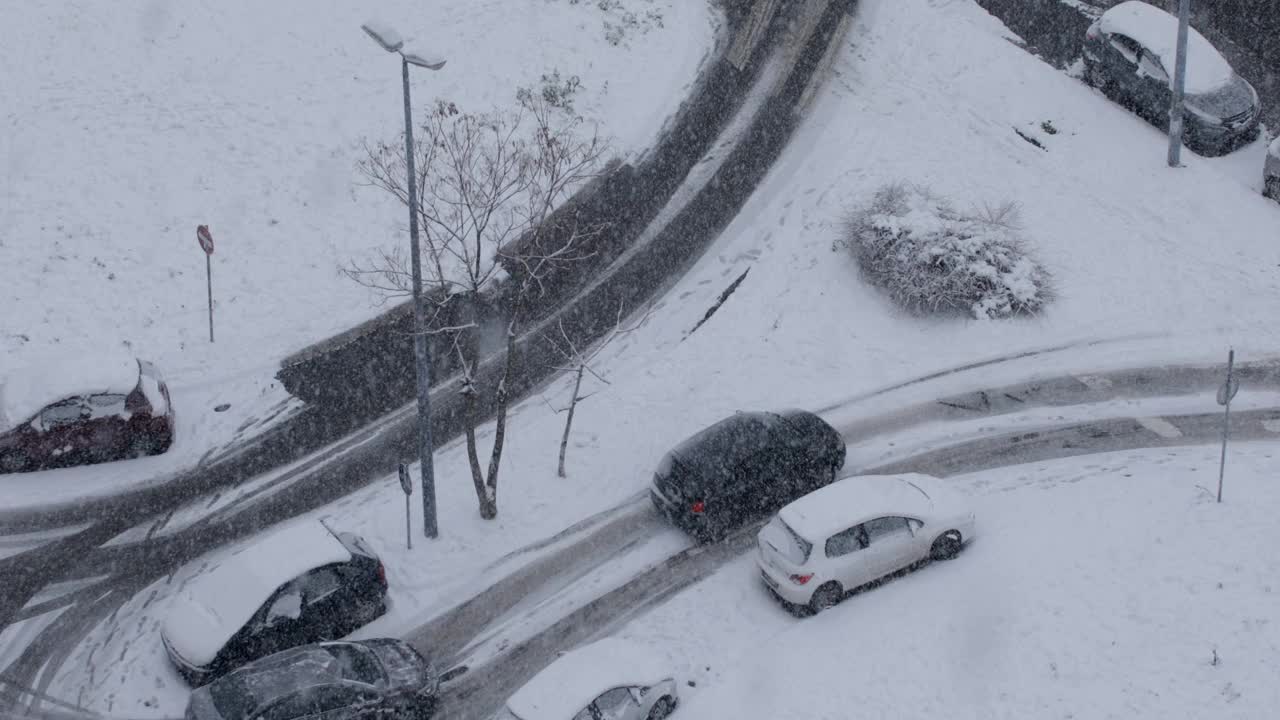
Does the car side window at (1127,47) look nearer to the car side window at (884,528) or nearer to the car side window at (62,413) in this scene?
the car side window at (884,528)

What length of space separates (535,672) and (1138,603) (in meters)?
7.75

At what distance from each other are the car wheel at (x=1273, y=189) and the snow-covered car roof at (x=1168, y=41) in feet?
8.86

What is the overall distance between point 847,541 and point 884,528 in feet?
1.92

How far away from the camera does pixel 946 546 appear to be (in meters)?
16.0

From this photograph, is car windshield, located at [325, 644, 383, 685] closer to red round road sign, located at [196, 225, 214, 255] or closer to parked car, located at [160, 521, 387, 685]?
parked car, located at [160, 521, 387, 685]

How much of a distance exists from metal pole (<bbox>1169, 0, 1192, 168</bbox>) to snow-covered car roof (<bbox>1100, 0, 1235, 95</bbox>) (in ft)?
3.04

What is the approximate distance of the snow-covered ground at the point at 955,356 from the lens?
14273 millimetres

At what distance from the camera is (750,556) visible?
54.2 feet

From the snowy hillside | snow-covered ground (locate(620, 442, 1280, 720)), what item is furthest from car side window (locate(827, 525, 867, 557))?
the snowy hillside

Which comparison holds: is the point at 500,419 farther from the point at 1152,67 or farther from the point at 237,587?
the point at 1152,67

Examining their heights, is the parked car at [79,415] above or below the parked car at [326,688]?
above

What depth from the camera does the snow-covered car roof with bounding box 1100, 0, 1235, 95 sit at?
1003 inches

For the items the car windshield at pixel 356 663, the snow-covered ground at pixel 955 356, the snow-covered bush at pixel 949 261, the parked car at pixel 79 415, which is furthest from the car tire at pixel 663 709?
the snow-covered bush at pixel 949 261

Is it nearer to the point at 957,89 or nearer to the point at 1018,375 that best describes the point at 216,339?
the point at 1018,375
